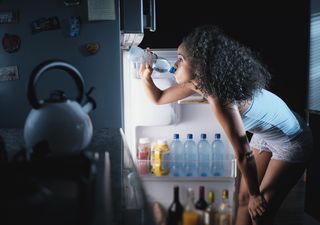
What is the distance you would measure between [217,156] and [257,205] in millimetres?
594

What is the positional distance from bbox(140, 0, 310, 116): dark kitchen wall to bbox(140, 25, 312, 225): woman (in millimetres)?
860

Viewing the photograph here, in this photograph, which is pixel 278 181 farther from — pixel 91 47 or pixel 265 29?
pixel 265 29

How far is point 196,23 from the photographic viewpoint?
2.79 m

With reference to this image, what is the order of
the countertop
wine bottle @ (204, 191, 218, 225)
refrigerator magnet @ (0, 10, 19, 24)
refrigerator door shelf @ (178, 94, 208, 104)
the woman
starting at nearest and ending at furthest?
1. the countertop
2. wine bottle @ (204, 191, 218, 225)
3. refrigerator magnet @ (0, 10, 19, 24)
4. the woman
5. refrigerator door shelf @ (178, 94, 208, 104)

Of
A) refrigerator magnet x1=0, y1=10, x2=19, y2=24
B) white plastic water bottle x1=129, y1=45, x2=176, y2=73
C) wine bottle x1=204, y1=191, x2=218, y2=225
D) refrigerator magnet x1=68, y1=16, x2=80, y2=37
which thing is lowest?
wine bottle x1=204, y1=191, x2=218, y2=225

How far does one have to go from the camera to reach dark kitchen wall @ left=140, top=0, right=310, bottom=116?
2766 mm

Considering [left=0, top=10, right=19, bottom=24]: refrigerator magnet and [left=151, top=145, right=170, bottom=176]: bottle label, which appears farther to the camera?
[left=151, top=145, right=170, bottom=176]: bottle label

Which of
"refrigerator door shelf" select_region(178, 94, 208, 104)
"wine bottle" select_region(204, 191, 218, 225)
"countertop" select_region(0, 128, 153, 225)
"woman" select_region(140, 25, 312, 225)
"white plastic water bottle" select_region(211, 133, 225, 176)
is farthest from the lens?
"white plastic water bottle" select_region(211, 133, 225, 176)

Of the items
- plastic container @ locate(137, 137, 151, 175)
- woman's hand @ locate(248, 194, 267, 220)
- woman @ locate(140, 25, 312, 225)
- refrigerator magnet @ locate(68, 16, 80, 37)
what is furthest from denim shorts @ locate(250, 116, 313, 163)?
refrigerator magnet @ locate(68, 16, 80, 37)

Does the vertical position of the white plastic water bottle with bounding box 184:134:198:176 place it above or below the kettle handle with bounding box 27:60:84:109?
below

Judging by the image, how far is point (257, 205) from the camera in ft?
6.05

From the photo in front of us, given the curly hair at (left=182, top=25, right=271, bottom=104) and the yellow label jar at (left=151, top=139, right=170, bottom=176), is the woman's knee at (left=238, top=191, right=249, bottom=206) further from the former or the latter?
the curly hair at (left=182, top=25, right=271, bottom=104)

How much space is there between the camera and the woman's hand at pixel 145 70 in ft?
6.86

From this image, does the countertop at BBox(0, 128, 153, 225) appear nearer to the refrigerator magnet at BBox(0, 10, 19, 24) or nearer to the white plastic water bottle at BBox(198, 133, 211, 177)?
the refrigerator magnet at BBox(0, 10, 19, 24)
